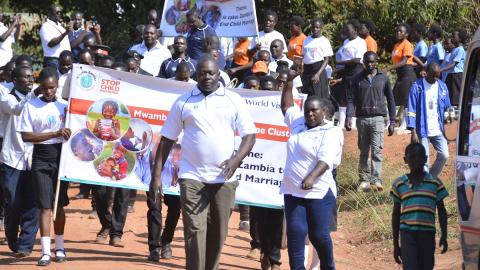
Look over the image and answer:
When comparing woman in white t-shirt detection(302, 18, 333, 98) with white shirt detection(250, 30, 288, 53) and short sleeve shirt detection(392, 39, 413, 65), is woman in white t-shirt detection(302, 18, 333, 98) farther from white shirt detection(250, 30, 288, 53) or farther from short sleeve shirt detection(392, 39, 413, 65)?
short sleeve shirt detection(392, 39, 413, 65)

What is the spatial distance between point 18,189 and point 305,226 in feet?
11.6

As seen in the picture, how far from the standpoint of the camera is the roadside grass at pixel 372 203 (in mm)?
13844

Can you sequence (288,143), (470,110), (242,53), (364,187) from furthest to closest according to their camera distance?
(242,53) < (364,187) < (288,143) < (470,110)

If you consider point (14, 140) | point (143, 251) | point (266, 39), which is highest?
point (266, 39)

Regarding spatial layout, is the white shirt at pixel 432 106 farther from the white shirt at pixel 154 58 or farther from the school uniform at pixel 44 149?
the school uniform at pixel 44 149

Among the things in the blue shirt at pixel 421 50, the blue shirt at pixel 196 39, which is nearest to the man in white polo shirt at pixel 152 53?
the blue shirt at pixel 196 39

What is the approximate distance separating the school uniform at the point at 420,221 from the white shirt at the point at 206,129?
1.49m

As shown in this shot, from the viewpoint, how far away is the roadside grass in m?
13.8

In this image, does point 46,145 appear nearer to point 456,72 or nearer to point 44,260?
point 44,260

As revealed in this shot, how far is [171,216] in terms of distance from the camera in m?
11.7

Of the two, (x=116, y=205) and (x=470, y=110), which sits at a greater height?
(x=470, y=110)

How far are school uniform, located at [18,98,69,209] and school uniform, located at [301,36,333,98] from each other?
6.74 metres

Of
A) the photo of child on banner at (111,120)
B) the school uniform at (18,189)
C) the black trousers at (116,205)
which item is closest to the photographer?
the school uniform at (18,189)

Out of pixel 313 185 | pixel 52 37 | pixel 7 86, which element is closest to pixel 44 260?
pixel 7 86
